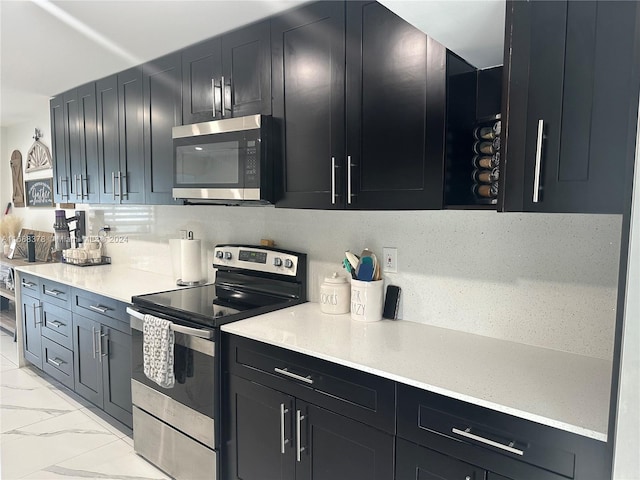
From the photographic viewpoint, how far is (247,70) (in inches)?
85.0

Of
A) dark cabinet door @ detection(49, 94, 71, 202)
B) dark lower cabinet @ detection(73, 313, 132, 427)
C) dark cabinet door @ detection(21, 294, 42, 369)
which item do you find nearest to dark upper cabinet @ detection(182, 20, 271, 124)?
dark lower cabinet @ detection(73, 313, 132, 427)

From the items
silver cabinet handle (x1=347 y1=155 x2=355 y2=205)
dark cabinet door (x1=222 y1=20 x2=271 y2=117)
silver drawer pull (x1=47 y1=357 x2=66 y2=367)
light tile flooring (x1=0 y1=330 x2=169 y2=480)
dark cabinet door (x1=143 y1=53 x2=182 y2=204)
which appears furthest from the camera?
silver drawer pull (x1=47 y1=357 x2=66 y2=367)

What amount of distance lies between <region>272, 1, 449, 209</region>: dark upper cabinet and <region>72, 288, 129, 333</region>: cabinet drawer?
4.17 ft

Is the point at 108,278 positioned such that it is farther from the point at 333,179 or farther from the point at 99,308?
the point at 333,179

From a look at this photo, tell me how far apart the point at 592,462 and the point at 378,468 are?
655 mm

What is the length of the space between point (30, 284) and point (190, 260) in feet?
5.69

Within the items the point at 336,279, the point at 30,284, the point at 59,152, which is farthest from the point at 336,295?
the point at 59,152

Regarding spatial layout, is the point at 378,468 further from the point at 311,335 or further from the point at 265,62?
the point at 265,62

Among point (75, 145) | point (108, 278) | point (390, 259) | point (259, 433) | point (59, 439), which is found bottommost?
point (59, 439)

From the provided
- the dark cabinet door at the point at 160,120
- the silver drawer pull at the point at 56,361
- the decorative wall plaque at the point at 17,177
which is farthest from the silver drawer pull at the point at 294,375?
the decorative wall plaque at the point at 17,177

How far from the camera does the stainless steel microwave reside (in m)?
2.05

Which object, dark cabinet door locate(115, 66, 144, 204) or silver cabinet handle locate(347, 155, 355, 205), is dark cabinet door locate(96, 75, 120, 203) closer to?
dark cabinet door locate(115, 66, 144, 204)

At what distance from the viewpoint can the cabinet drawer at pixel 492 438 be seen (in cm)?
112

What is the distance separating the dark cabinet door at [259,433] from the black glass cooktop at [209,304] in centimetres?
29
